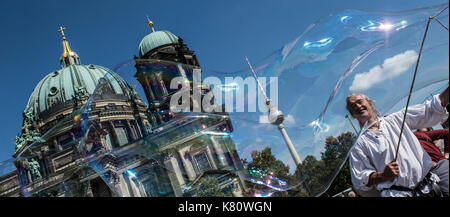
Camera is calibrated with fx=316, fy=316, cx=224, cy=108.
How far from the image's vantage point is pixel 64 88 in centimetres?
5684

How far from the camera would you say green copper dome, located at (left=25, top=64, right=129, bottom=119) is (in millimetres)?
54188

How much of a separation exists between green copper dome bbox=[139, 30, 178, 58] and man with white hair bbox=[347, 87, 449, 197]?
46.7 meters

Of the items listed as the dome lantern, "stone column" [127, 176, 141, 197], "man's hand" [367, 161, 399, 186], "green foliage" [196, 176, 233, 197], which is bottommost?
"man's hand" [367, 161, 399, 186]

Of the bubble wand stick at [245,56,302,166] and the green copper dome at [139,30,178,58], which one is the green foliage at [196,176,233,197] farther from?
the green copper dome at [139,30,178,58]

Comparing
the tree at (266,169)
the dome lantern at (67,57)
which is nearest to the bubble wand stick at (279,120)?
the tree at (266,169)

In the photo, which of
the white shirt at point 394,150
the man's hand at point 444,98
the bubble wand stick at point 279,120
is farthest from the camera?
the bubble wand stick at point 279,120

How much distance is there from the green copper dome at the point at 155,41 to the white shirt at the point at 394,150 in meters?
46.7

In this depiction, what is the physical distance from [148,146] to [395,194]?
871 centimetres

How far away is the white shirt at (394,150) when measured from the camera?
10.9 feet

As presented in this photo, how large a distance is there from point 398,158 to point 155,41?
4883 cm

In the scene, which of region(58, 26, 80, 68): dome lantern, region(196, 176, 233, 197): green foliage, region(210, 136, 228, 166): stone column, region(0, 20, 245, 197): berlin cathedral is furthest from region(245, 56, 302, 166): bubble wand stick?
region(58, 26, 80, 68): dome lantern

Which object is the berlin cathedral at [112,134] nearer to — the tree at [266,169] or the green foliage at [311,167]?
the tree at [266,169]
